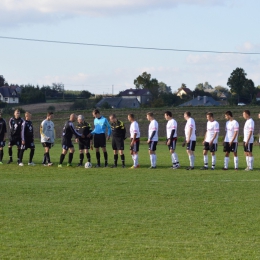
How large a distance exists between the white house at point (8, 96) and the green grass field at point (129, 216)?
108 metres

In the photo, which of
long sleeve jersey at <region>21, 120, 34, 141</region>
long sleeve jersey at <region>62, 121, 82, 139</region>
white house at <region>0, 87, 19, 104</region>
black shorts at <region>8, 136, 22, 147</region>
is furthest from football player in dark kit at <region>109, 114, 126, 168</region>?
white house at <region>0, 87, 19, 104</region>

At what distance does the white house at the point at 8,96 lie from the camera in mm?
123481

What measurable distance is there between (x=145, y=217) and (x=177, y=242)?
211 cm

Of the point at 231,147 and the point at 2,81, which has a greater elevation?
the point at 2,81

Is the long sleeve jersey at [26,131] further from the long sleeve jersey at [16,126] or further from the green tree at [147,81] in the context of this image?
the green tree at [147,81]

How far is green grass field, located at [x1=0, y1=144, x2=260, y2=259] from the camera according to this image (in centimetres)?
863

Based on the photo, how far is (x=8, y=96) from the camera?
124m

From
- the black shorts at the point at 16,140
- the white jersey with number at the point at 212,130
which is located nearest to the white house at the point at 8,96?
the black shorts at the point at 16,140

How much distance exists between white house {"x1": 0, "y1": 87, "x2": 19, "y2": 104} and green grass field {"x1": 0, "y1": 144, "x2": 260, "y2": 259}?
108m

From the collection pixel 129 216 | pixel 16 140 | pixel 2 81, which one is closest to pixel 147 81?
pixel 2 81

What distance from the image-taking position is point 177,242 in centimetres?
910

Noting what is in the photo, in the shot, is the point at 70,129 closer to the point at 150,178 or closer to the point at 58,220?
the point at 150,178

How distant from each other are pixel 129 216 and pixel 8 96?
116 m

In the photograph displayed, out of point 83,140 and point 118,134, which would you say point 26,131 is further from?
point 118,134
